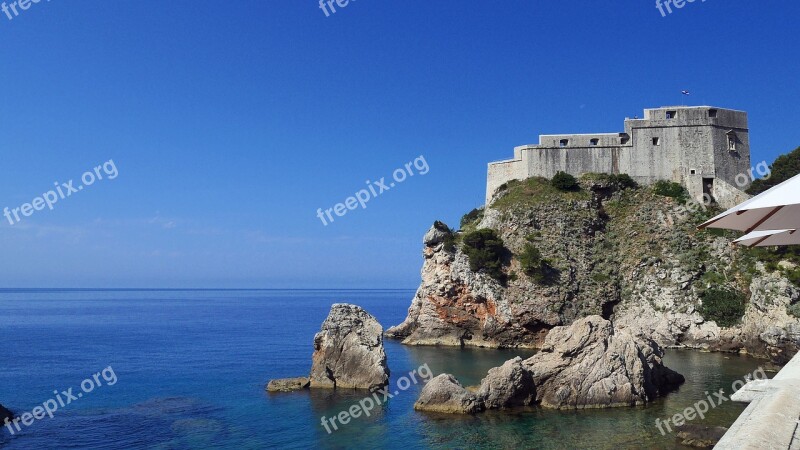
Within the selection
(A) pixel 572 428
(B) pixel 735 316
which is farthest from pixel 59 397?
(B) pixel 735 316

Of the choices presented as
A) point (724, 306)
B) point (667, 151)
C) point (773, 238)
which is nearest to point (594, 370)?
point (773, 238)

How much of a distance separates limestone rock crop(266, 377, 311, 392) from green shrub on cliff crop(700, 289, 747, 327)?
96.2ft

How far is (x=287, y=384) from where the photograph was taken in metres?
29.5

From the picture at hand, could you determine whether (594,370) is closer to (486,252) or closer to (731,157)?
(486,252)

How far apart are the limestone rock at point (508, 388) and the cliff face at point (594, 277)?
19.4 m

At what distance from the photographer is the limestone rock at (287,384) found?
29.0 m

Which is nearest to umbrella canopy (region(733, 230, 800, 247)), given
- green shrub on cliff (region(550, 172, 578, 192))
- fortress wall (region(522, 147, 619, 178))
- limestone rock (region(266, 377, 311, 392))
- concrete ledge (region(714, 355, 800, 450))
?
concrete ledge (region(714, 355, 800, 450))

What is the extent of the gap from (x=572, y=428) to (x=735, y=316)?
83.5 feet

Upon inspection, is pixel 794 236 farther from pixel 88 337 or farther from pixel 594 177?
pixel 88 337

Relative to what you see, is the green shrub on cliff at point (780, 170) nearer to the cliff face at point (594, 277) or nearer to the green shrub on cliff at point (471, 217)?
the cliff face at point (594, 277)

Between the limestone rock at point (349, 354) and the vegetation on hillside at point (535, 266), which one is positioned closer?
the limestone rock at point (349, 354)

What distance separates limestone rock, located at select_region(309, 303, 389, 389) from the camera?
96.2ft

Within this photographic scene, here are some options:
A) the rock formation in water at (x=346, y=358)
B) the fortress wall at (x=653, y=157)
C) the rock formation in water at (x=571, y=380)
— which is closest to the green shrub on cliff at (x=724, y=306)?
the fortress wall at (x=653, y=157)

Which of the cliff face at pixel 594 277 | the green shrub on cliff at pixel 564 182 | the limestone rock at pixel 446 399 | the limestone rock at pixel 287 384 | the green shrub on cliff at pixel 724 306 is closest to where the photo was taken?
the limestone rock at pixel 446 399
